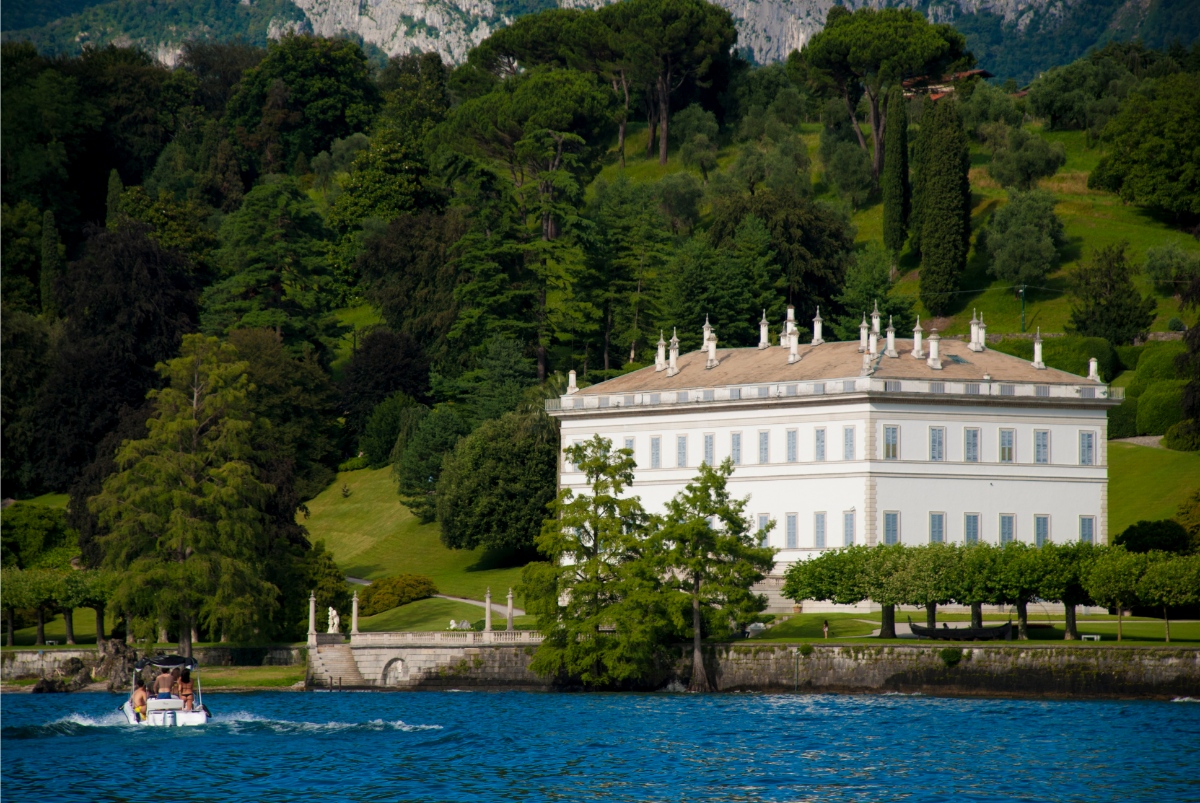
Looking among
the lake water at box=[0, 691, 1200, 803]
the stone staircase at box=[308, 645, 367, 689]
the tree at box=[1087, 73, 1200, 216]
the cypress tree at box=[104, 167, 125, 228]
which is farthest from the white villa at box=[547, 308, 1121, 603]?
the cypress tree at box=[104, 167, 125, 228]

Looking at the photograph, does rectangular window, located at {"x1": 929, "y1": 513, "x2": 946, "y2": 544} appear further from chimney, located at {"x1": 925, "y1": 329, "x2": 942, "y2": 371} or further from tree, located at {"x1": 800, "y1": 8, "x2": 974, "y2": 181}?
tree, located at {"x1": 800, "y1": 8, "x2": 974, "y2": 181}

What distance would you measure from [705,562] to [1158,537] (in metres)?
16.5

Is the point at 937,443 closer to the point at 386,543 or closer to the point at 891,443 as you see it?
the point at 891,443

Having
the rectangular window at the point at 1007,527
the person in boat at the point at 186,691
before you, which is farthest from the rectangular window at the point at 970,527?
the person in boat at the point at 186,691

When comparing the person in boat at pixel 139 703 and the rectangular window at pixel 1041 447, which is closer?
the person in boat at pixel 139 703

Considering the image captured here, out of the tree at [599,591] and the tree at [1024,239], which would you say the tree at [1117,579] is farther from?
the tree at [1024,239]

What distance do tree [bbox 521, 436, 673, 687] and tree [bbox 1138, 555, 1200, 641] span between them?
533 inches

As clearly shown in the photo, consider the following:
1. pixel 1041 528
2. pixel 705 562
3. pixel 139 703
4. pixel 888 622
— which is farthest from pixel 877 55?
pixel 139 703

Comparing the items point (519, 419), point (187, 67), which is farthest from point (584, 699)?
point (187, 67)

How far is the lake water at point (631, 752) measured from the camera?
36.8 meters

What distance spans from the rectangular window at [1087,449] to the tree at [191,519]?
94.6ft

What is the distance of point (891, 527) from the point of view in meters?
64.2

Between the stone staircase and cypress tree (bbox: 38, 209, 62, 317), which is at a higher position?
cypress tree (bbox: 38, 209, 62, 317)

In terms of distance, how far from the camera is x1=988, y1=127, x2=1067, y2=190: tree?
103438 mm
